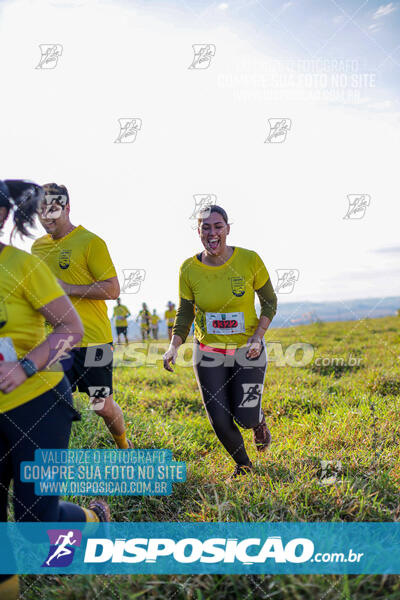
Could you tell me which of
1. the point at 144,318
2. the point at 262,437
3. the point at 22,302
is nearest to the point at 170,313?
the point at 144,318

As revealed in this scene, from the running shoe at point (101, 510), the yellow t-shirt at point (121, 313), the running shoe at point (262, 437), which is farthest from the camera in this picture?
the yellow t-shirt at point (121, 313)

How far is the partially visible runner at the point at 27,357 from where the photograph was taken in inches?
74.5

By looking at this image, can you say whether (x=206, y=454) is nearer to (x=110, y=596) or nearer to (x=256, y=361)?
A: (x=256, y=361)

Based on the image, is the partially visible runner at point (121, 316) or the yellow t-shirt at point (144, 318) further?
the yellow t-shirt at point (144, 318)

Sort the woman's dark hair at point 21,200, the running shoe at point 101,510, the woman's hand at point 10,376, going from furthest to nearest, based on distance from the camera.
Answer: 1. the running shoe at point 101,510
2. the woman's dark hair at point 21,200
3. the woman's hand at point 10,376

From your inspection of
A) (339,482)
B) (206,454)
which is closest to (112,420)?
(206,454)

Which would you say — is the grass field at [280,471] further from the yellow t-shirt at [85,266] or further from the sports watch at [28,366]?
the yellow t-shirt at [85,266]

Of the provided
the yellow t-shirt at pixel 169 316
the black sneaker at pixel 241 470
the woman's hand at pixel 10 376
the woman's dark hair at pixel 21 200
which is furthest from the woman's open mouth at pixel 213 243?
the yellow t-shirt at pixel 169 316

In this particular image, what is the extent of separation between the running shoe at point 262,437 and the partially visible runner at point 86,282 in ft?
4.74


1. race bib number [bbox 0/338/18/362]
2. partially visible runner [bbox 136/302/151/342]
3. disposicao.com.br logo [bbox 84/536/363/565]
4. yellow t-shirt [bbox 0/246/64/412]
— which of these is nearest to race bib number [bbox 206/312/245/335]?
disposicao.com.br logo [bbox 84/536/363/565]

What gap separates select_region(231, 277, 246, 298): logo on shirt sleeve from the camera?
358cm

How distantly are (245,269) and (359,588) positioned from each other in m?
2.36

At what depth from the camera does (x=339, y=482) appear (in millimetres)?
3000

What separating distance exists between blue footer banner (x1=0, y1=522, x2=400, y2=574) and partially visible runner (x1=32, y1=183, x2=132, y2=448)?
1.19 meters
